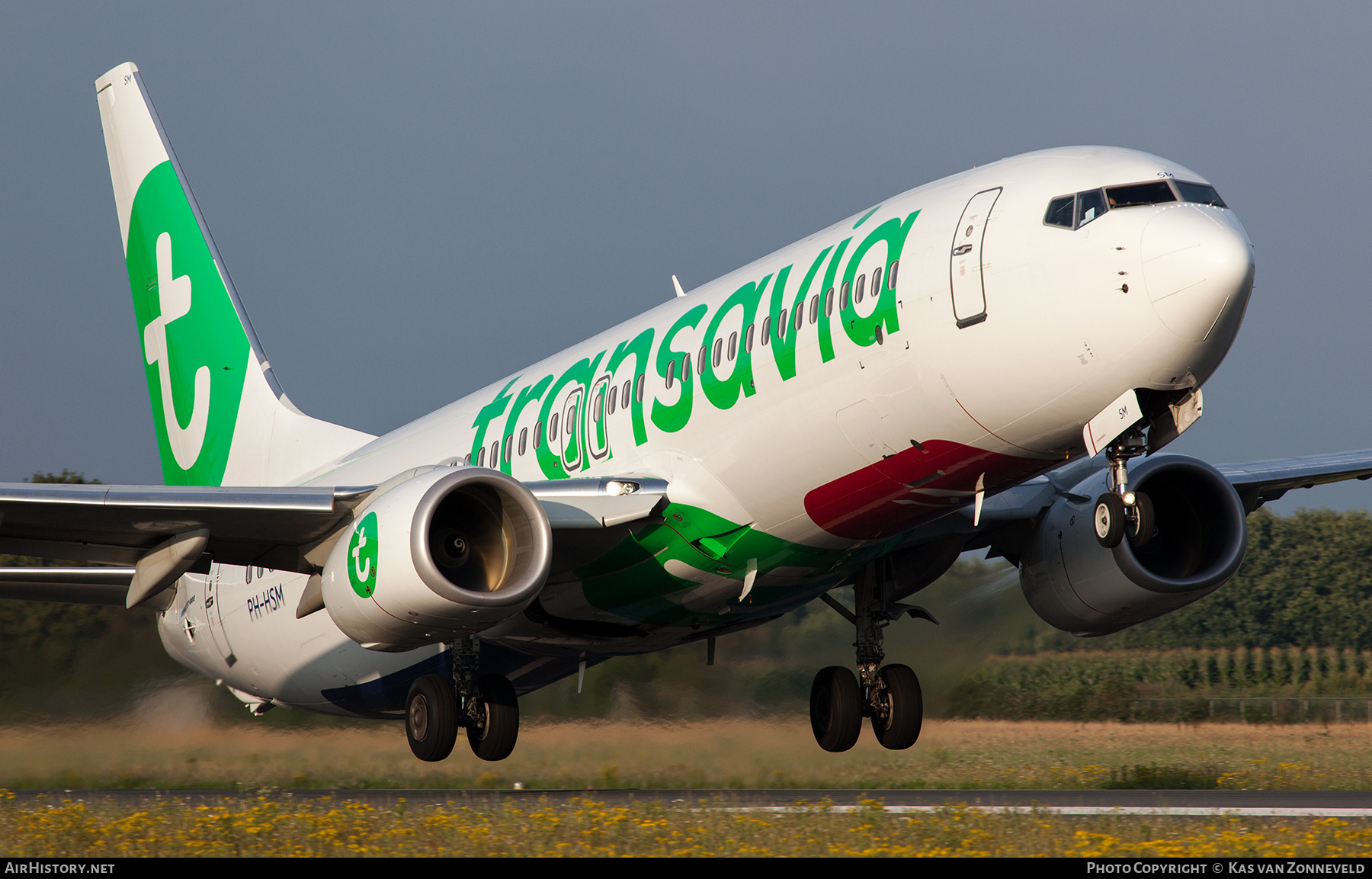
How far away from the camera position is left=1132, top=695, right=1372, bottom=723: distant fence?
75.0 ft

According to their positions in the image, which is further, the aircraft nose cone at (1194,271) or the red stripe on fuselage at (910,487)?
the red stripe on fuselage at (910,487)

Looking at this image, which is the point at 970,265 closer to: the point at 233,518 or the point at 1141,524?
the point at 1141,524

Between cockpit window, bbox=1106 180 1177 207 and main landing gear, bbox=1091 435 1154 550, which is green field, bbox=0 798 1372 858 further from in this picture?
cockpit window, bbox=1106 180 1177 207

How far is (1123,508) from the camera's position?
11.0m

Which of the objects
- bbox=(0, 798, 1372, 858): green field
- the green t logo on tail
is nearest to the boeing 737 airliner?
bbox=(0, 798, 1372, 858): green field

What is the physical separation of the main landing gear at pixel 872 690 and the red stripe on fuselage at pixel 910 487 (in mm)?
3326

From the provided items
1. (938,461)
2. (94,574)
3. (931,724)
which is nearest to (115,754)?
(94,574)

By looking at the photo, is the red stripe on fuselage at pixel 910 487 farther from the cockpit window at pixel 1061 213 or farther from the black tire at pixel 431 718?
the black tire at pixel 431 718

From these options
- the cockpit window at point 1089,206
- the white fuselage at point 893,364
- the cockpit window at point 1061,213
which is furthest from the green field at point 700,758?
the cockpit window at point 1089,206

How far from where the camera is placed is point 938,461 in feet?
39.3

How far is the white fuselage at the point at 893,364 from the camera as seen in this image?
10.5 metres

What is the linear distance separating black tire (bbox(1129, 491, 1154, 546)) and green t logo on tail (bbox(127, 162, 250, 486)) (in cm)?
1577

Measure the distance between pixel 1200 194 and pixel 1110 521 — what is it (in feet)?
8.64

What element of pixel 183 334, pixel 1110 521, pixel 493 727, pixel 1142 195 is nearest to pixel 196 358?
pixel 183 334
